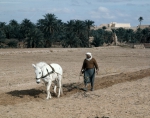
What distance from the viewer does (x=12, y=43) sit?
73000mm

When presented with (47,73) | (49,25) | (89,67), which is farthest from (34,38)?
(47,73)

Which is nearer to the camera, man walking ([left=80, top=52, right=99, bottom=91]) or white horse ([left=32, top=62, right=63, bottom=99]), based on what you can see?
white horse ([left=32, top=62, right=63, bottom=99])

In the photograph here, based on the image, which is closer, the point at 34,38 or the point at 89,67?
the point at 89,67

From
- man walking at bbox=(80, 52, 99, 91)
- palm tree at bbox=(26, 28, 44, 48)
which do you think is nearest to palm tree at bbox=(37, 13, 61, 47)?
palm tree at bbox=(26, 28, 44, 48)

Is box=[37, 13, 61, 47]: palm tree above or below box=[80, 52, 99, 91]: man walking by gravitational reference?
above

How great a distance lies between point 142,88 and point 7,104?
21.8 feet

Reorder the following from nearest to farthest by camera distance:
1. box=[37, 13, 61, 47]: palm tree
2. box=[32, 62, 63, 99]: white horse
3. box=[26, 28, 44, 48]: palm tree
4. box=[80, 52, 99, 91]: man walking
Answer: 1. box=[32, 62, 63, 99]: white horse
2. box=[80, 52, 99, 91]: man walking
3. box=[26, 28, 44, 48]: palm tree
4. box=[37, 13, 61, 47]: palm tree

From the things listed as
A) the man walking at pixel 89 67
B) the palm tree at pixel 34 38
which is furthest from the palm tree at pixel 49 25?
the man walking at pixel 89 67

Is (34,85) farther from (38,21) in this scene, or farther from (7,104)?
(38,21)

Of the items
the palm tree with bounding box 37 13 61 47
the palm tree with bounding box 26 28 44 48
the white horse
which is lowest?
the white horse

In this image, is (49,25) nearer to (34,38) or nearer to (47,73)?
(34,38)

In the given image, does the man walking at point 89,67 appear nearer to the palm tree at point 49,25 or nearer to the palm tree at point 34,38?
the palm tree at point 34,38

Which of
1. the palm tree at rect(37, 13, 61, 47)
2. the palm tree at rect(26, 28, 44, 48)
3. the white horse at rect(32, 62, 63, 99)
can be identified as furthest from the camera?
the palm tree at rect(37, 13, 61, 47)

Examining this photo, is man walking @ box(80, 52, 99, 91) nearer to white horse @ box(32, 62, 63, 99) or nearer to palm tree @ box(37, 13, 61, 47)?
white horse @ box(32, 62, 63, 99)
